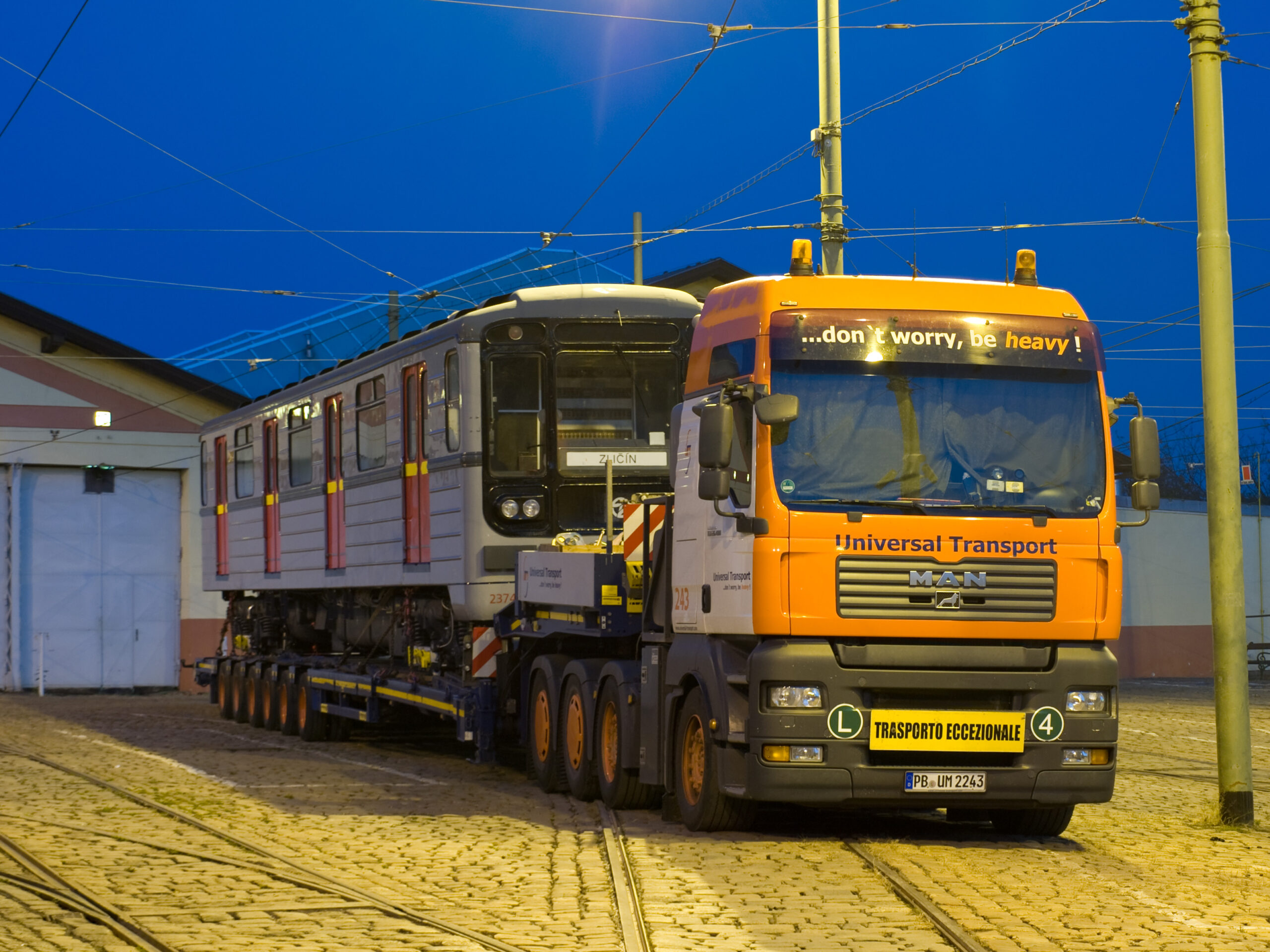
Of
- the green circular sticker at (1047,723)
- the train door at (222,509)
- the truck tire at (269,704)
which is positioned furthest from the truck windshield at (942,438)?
the train door at (222,509)

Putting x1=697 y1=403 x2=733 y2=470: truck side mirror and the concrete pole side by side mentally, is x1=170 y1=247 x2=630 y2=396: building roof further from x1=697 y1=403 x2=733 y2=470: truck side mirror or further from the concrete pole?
x1=697 y1=403 x2=733 y2=470: truck side mirror

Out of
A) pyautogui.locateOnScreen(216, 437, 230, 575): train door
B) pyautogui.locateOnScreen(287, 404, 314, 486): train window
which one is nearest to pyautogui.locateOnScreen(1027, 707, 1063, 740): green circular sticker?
pyautogui.locateOnScreen(287, 404, 314, 486): train window

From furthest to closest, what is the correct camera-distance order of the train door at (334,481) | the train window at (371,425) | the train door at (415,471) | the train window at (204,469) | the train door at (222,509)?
1. the train window at (204,469)
2. the train door at (222,509)
3. the train door at (334,481)
4. the train window at (371,425)
5. the train door at (415,471)

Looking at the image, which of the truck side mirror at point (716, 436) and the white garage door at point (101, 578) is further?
the white garage door at point (101, 578)

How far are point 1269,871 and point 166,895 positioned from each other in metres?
5.84

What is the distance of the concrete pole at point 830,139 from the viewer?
19.2 metres

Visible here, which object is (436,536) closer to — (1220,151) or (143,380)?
(1220,151)

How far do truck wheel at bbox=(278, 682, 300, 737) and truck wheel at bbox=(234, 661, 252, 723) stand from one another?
5.56 feet

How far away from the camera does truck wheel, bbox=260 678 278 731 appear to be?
76.6 feet

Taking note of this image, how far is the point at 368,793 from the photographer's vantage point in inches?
570

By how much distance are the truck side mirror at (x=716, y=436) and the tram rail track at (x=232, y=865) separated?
10.1 feet

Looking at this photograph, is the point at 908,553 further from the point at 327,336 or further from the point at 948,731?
the point at 327,336

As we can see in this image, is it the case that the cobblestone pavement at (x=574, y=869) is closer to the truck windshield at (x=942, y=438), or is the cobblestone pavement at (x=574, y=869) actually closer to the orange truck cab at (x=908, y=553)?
the orange truck cab at (x=908, y=553)

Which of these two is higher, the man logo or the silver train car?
the silver train car
